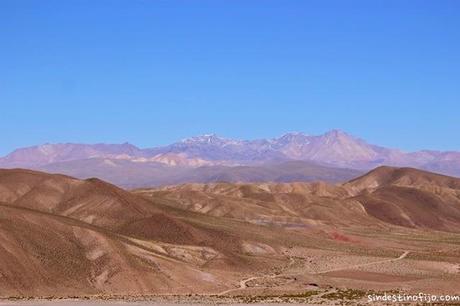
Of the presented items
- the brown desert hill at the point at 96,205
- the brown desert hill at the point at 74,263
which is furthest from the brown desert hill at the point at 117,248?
the brown desert hill at the point at 96,205

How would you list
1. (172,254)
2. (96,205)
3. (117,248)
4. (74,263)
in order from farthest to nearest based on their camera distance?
(96,205)
(172,254)
(117,248)
(74,263)

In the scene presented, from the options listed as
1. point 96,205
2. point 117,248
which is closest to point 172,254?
point 117,248

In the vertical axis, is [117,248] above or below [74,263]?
above

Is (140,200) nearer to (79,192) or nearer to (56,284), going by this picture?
(79,192)

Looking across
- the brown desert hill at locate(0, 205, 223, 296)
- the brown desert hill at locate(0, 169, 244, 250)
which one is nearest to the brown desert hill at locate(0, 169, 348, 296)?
the brown desert hill at locate(0, 205, 223, 296)

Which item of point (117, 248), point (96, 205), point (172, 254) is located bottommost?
point (172, 254)

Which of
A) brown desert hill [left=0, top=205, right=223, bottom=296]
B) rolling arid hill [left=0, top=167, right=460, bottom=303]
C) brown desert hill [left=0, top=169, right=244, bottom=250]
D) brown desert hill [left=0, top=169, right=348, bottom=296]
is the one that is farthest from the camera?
brown desert hill [left=0, top=169, right=244, bottom=250]

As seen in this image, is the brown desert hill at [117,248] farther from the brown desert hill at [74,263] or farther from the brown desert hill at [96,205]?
the brown desert hill at [96,205]

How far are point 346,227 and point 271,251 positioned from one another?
6773 cm

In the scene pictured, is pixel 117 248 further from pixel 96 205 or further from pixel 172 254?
pixel 96 205

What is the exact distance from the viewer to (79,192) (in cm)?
15212

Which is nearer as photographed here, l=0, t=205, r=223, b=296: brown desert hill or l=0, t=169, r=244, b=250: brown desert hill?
l=0, t=205, r=223, b=296: brown desert hill

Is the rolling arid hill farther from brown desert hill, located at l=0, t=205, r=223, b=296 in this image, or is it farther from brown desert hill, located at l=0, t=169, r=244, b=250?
brown desert hill, located at l=0, t=169, r=244, b=250

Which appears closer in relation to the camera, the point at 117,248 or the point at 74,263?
the point at 74,263
